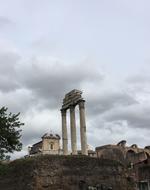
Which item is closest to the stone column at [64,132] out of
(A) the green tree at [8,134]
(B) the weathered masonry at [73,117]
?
(B) the weathered masonry at [73,117]

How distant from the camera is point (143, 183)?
42.1 metres

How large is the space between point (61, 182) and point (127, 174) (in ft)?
21.5

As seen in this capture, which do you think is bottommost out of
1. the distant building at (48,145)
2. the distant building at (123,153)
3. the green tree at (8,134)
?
the green tree at (8,134)

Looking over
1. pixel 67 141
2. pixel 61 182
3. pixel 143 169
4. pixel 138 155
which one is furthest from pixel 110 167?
pixel 138 155

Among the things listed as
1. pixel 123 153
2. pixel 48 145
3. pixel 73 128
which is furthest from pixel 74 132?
pixel 48 145

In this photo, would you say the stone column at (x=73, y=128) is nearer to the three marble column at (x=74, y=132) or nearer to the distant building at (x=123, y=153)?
the three marble column at (x=74, y=132)

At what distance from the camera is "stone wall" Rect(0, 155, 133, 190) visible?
3045cm

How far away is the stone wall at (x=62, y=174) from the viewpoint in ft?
99.9

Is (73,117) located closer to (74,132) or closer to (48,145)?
(74,132)

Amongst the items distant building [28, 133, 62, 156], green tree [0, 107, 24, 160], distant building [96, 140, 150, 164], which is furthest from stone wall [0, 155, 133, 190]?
distant building [28, 133, 62, 156]

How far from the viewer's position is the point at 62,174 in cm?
3133

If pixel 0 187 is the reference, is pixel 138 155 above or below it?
above

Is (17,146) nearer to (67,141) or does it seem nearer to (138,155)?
(67,141)

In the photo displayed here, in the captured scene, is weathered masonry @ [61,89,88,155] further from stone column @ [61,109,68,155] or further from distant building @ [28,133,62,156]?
distant building @ [28,133,62,156]
